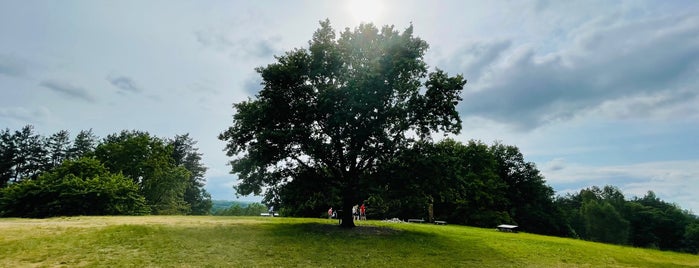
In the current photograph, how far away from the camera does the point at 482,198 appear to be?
65875mm

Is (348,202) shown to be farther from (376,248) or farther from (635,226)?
(635,226)

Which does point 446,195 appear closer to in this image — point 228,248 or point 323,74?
point 323,74

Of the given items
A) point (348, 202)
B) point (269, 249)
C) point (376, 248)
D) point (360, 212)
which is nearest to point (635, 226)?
point (360, 212)

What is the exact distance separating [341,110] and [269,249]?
Answer: 10.2 metres

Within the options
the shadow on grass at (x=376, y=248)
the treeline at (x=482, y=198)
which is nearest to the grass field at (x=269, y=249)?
the shadow on grass at (x=376, y=248)

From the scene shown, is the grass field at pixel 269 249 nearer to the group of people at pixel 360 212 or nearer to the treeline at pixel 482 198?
the treeline at pixel 482 198

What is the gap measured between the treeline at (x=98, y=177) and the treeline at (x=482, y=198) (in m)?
21.8

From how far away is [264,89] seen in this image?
93.1ft

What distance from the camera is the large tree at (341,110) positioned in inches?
1049

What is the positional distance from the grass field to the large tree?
470 cm

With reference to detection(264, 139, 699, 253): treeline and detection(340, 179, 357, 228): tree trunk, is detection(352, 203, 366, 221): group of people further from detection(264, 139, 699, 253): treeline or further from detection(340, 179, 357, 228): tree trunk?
detection(340, 179, 357, 228): tree trunk

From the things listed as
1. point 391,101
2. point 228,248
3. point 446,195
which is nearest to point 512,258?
point 446,195

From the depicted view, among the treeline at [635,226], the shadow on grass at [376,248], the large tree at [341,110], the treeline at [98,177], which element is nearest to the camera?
the shadow on grass at [376,248]

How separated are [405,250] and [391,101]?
442 inches
